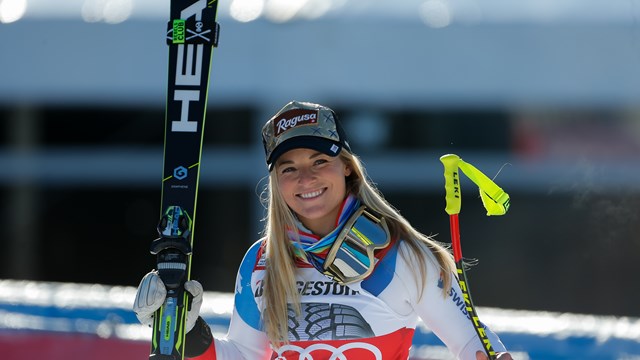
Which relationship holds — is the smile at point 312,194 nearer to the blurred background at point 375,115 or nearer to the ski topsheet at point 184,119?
the ski topsheet at point 184,119

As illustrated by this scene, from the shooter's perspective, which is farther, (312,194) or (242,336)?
(242,336)

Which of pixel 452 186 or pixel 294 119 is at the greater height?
pixel 294 119

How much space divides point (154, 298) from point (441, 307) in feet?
2.40

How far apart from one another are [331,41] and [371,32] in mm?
356

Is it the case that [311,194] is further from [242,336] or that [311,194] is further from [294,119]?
[242,336]

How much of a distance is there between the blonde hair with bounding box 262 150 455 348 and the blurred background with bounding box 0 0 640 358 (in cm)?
338

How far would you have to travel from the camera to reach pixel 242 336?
2293mm

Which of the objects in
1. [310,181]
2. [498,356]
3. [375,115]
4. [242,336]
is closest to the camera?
[498,356]

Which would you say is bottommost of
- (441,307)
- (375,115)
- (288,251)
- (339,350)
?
(339,350)

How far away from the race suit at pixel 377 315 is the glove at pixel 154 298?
10 centimetres

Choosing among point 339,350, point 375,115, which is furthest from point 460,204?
point 375,115

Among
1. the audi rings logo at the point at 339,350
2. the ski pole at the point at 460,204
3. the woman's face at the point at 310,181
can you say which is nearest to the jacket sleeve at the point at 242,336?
the audi rings logo at the point at 339,350

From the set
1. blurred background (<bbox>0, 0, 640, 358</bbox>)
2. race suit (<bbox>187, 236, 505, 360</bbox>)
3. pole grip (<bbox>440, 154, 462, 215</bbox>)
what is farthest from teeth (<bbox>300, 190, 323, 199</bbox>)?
blurred background (<bbox>0, 0, 640, 358</bbox>)

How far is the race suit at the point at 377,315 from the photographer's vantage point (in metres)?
2.17
